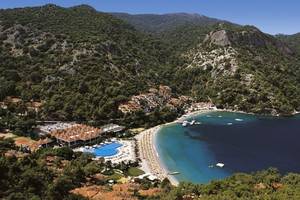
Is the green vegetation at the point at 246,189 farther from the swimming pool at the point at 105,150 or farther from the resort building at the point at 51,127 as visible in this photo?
the resort building at the point at 51,127

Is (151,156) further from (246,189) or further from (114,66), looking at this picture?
(114,66)

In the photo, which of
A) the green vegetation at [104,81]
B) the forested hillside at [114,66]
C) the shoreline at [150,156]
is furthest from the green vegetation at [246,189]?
the forested hillside at [114,66]

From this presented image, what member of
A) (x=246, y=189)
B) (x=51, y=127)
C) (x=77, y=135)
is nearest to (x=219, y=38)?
(x=51, y=127)

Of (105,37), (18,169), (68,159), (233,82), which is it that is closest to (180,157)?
(68,159)

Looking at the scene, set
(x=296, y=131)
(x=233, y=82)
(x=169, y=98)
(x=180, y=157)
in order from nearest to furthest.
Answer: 1. (x=180, y=157)
2. (x=296, y=131)
3. (x=169, y=98)
4. (x=233, y=82)

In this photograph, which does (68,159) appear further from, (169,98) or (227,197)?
(169,98)

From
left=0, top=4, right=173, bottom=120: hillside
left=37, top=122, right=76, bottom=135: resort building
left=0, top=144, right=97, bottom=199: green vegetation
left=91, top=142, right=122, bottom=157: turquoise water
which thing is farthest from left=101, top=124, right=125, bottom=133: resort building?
left=0, top=144, right=97, bottom=199: green vegetation
